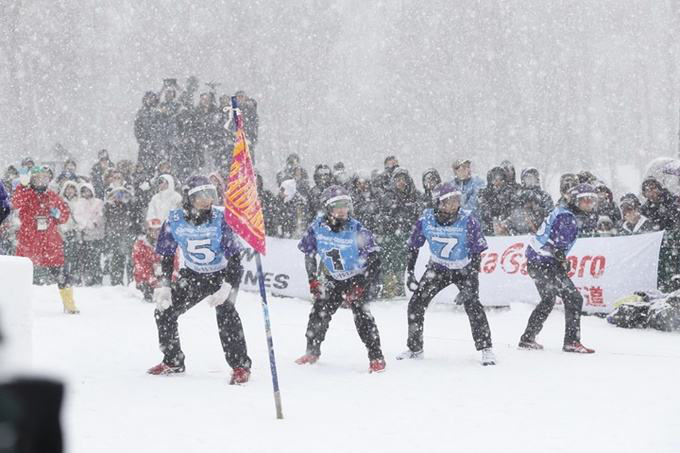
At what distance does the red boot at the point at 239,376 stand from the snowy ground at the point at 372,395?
10cm

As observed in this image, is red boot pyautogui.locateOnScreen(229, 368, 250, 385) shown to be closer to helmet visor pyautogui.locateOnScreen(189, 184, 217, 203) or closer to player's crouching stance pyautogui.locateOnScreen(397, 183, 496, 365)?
helmet visor pyautogui.locateOnScreen(189, 184, 217, 203)

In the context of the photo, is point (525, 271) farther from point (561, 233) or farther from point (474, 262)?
point (474, 262)

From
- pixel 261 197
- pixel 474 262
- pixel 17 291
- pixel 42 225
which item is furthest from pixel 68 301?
pixel 17 291

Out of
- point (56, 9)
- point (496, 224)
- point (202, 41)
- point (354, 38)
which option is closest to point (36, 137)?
point (56, 9)

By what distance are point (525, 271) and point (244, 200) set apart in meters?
7.01

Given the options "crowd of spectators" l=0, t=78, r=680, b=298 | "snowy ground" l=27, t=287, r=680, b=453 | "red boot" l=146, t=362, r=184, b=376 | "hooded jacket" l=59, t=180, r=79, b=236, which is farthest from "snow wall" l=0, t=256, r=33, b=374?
"hooded jacket" l=59, t=180, r=79, b=236

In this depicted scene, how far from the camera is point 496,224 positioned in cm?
1367

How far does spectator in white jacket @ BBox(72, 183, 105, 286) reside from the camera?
49.7 feet

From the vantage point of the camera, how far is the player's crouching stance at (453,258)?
29.8ft

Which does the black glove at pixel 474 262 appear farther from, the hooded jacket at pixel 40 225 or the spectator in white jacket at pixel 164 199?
the spectator in white jacket at pixel 164 199

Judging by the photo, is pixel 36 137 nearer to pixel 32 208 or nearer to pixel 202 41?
pixel 202 41

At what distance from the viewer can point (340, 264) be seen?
8.98 meters

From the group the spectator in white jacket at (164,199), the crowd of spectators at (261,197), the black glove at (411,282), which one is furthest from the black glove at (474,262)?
the spectator in white jacket at (164,199)

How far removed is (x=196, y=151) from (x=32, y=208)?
16.7 feet
